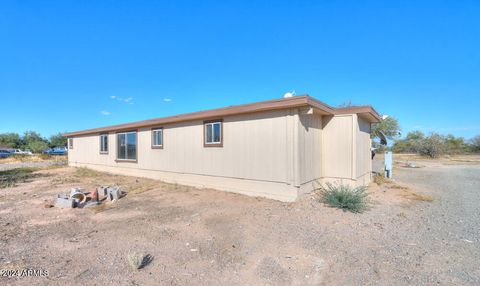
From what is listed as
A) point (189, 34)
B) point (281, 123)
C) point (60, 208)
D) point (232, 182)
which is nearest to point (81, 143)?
point (189, 34)

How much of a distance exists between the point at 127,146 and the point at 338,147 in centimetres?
933

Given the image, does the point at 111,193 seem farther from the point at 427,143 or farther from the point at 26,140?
the point at 26,140

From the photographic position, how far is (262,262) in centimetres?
291

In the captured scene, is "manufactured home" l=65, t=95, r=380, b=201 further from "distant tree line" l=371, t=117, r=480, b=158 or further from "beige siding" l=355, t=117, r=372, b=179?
"distant tree line" l=371, t=117, r=480, b=158

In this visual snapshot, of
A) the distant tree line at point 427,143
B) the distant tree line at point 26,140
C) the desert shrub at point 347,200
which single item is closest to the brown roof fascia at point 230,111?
the desert shrub at point 347,200

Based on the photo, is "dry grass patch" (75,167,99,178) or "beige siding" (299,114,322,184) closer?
"beige siding" (299,114,322,184)

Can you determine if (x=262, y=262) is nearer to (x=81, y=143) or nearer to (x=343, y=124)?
(x=343, y=124)

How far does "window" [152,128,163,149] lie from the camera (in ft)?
31.1

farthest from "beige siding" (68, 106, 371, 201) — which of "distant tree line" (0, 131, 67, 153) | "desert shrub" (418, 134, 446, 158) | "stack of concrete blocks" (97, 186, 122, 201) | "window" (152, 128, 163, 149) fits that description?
"distant tree line" (0, 131, 67, 153)

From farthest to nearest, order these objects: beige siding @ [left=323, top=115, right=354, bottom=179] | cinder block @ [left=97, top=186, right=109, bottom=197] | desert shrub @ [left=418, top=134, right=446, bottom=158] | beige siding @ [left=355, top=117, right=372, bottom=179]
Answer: desert shrub @ [left=418, top=134, right=446, bottom=158] < beige siding @ [left=355, top=117, right=372, bottom=179] < beige siding @ [left=323, top=115, right=354, bottom=179] < cinder block @ [left=97, top=186, right=109, bottom=197]

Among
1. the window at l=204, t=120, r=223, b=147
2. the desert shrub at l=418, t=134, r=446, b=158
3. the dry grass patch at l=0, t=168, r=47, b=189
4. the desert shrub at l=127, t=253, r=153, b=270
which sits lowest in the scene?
the dry grass patch at l=0, t=168, r=47, b=189

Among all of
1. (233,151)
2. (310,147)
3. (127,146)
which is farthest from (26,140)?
(310,147)

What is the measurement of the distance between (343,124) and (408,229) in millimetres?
3525

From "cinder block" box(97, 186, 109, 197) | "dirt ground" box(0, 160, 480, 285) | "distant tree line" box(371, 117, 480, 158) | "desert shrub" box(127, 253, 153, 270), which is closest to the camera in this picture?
"dirt ground" box(0, 160, 480, 285)
